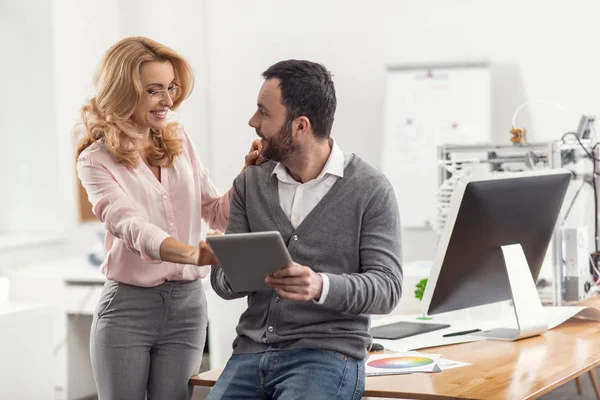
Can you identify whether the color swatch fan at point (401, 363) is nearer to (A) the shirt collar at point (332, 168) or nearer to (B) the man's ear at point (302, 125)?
(A) the shirt collar at point (332, 168)

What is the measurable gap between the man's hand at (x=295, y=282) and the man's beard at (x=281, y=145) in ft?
1.16

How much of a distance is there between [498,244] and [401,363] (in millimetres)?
457

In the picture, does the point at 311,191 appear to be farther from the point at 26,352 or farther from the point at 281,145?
the point at 26,352

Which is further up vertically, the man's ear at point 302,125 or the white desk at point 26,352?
the man's ear at point 302,125

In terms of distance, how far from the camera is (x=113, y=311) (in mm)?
2287

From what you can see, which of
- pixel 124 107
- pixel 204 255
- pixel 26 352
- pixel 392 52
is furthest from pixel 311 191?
pixel 392 52

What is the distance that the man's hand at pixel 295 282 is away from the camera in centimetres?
186

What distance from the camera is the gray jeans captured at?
7.38 ft

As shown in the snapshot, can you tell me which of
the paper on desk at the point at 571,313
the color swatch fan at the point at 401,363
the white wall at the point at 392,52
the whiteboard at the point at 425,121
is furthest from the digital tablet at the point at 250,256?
the white wall at the point at 392,52

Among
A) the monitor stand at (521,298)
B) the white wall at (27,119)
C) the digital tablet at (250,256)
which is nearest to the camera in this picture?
the digital tablet at (250,256)

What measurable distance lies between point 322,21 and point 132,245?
3.66 meters

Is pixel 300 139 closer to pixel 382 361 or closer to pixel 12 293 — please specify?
pixel 382 361

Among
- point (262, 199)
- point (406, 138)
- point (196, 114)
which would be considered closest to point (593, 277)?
point (262, 199)

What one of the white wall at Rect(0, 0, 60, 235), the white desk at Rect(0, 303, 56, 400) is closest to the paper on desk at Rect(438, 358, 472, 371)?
the white desk at Rect(0, 303, 56, 400)
